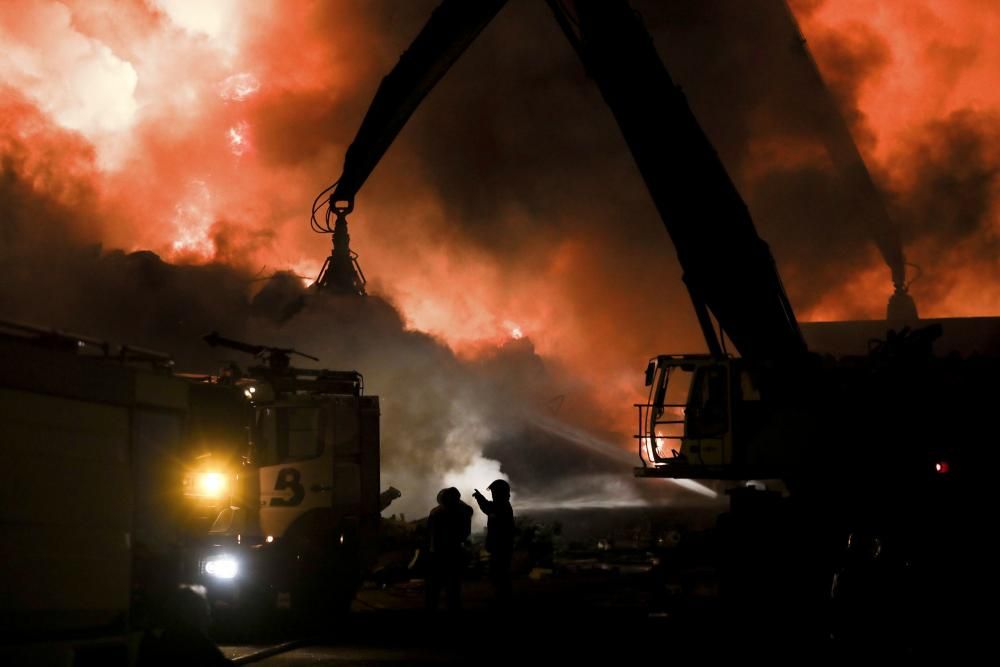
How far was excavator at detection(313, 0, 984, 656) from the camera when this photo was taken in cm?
1330

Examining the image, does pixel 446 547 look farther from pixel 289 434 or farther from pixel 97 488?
pixel 97 488

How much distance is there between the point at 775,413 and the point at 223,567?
7.10 m

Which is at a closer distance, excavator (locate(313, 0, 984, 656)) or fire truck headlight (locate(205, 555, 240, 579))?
excavator (locate(313, 0, 984, 656))

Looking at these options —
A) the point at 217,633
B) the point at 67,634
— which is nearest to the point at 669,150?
the point at 217,633

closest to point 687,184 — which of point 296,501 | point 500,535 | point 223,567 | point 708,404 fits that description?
point 708,404

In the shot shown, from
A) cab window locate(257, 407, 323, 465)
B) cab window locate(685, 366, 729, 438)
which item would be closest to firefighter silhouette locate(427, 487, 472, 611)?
cab window locate(257, 407, 323, 465)

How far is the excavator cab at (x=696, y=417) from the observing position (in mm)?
14344

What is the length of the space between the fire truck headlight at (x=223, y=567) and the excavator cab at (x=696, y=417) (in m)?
5.24

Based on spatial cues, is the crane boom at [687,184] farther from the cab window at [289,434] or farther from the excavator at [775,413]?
the cab window at [289,434]

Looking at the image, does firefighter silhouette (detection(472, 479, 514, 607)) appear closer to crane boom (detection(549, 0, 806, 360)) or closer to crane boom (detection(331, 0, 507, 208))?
crane boom (detection(549, 0, 806, 360))

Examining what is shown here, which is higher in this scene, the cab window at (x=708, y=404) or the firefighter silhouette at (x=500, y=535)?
the cab window at (x=708, y=404)

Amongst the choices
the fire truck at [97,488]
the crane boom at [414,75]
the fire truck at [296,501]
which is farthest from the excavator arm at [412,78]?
the fire truck at [97,488]

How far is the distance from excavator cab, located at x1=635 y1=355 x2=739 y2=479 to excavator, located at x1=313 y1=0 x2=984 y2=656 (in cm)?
2

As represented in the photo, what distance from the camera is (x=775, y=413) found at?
47.0ft
